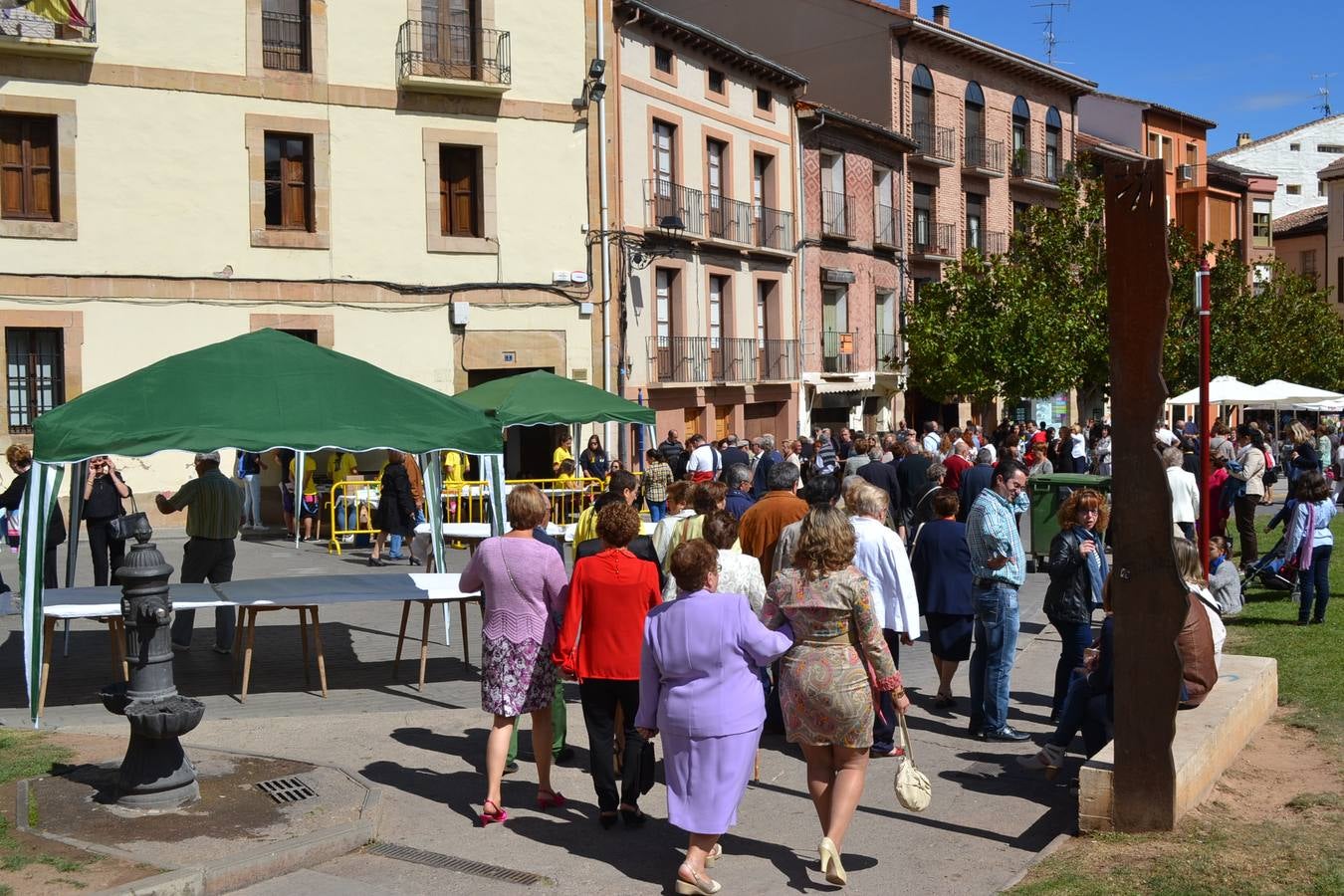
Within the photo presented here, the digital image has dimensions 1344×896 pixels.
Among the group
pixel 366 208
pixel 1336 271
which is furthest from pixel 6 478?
pixel 1336 271

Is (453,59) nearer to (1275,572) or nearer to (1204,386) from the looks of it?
(1204,386)

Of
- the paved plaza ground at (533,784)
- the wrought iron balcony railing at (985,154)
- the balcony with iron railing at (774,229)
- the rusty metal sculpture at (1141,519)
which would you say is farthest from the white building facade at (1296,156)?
the rusty metal sculpture at (1141,519)

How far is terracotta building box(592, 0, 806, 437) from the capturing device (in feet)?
85.4

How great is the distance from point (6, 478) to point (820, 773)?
57.2 ft

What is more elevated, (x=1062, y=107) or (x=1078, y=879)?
(x=1062, y=107)

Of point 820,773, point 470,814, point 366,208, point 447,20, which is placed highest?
point 447,20

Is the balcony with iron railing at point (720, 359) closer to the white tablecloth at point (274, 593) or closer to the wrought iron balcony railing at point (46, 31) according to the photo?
the wrought iron balcony railing at point (46, 31)

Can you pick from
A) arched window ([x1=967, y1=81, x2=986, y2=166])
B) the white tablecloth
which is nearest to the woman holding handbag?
the white tablecloth

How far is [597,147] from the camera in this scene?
2503cm

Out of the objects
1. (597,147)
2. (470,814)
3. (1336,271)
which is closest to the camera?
(470,814)

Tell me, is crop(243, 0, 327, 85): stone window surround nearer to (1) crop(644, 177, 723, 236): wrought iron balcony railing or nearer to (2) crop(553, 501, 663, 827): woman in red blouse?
(1) crop(644, 177, 723, 236): wrought iron balcony railing

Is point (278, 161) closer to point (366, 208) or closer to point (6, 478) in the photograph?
point (366, 208)

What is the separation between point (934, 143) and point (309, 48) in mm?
20688

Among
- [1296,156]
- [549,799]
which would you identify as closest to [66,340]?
[549,799]
